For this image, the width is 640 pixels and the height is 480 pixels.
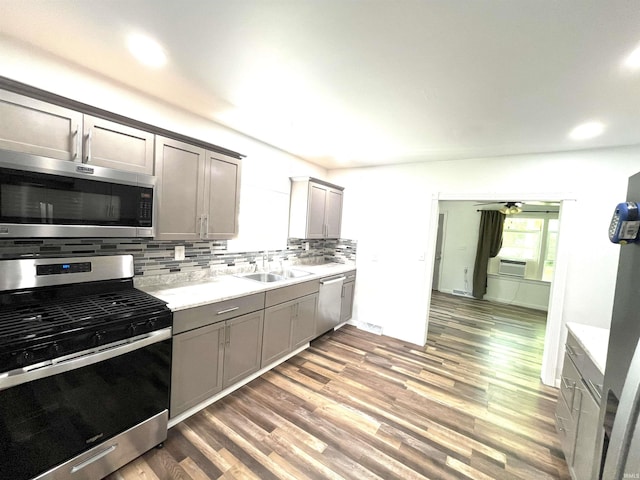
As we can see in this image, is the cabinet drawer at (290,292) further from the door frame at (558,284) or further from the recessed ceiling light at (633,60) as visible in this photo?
the recessed ceiling light at (633,60)

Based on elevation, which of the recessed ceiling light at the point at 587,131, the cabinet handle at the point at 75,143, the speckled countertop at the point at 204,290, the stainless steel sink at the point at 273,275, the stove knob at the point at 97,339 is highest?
the recessed ceiling light at the point at 587,131

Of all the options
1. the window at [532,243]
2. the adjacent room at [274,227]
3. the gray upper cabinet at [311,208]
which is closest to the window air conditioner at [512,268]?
the window at [532,243]

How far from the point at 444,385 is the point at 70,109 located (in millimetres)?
3756

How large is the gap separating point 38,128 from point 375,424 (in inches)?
118

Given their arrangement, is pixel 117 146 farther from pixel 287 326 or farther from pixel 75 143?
pixel 287 326

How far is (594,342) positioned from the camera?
165cm

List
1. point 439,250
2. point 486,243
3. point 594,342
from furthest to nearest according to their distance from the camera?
point 439,250, point 486,243, point 594,342

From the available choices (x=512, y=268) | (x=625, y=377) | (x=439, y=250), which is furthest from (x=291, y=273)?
(x=512, y=268)

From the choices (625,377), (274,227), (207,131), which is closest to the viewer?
(625,377)

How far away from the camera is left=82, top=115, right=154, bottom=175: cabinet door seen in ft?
5.28

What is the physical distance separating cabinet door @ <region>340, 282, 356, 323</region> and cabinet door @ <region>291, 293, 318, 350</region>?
729mm

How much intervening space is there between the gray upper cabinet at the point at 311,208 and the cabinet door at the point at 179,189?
1.46 m

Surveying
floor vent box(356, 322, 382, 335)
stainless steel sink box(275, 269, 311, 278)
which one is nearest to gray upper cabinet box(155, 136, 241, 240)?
stainless steel sink box(275, 269, 311, 278)

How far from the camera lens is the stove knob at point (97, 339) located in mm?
1392
